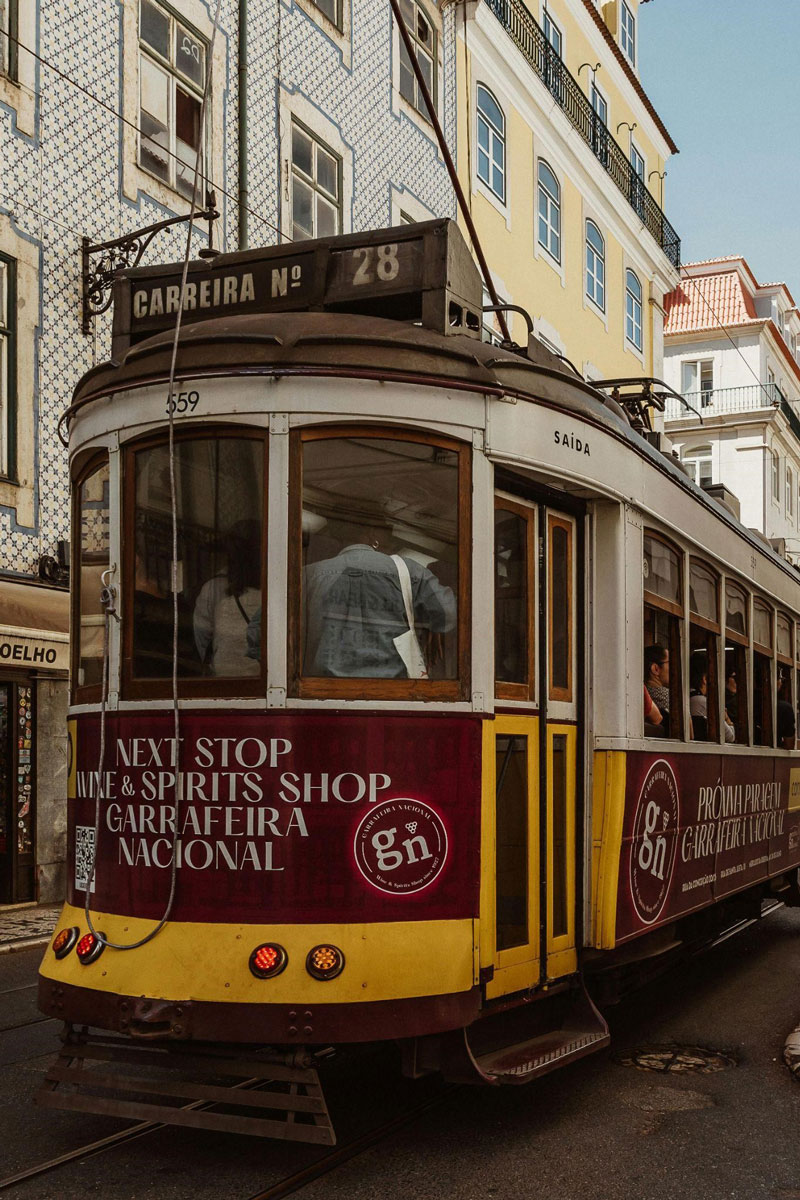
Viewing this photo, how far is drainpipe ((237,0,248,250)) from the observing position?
48.6 ft

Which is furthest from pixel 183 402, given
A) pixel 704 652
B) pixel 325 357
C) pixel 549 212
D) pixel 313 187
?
pixel 549 212

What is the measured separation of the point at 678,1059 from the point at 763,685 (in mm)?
3229

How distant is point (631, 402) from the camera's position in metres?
8.35

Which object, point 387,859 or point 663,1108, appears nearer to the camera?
point 387,859

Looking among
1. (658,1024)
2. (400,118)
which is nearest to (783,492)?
(400,118)

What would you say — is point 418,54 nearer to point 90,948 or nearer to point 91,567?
point 91,567

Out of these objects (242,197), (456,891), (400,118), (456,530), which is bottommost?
(456,891)

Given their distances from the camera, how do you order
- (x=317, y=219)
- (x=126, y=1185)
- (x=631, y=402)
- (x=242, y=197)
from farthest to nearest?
(x=317, y=219) → (x=242, y=197) → (x=631, y=402) → (x=126, y=1185)

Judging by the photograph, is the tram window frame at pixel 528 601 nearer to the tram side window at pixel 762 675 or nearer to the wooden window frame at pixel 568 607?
the wooden window frame at pixel 568 607

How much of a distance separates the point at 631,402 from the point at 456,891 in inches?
169

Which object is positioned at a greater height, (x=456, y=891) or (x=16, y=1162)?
(x=456, y=891)

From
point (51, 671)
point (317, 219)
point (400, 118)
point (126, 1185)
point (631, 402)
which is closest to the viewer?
point (126, 1185)

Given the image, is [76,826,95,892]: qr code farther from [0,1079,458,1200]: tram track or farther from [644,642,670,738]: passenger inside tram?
[644,642,670,738]: passenger inside tram

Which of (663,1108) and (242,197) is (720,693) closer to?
(663,1108)
